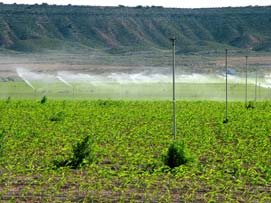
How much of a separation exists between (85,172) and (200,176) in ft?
Answer: 8.74

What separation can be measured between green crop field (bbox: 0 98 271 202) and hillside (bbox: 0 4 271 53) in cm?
8754

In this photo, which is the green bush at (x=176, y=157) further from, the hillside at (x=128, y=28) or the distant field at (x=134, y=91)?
the hillside at (x=128, y=28)

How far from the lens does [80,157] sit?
1808 centimetres

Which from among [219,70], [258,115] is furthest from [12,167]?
[219,70]

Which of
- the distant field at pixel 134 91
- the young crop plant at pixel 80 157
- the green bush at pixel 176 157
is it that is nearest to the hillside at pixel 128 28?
the distant field at pixel 134 91

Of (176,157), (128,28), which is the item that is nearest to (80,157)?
(176,157)

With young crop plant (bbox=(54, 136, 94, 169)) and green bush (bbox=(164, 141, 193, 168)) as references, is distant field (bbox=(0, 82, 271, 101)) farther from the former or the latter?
green bush (bbox=(164, 141, 193, 168))

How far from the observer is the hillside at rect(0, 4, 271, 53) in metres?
121

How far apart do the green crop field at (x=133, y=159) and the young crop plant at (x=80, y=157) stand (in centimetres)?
5

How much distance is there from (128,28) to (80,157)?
11784 centimetres

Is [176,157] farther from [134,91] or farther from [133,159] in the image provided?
[134,91]

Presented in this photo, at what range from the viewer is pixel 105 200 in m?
13.9

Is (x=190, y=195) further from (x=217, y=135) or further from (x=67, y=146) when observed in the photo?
(x=217, y=135)

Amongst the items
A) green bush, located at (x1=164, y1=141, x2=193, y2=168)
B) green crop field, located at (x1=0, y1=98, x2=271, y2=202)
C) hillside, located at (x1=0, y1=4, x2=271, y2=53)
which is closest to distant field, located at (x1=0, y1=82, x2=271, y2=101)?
green crop field, located at (x1=0, y1=98, x2=271, y2=202)
